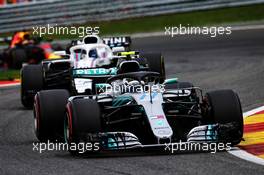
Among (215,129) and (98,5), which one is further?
(98,5)

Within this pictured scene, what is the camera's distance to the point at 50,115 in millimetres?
12211

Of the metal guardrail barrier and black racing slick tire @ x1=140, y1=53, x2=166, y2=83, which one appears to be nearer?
black racing slick tire @ x1=140, y1=53, x2=166, y2=83

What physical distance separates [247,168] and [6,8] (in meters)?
24.6

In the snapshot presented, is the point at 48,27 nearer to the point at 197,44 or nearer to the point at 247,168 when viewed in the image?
the point at 197,44

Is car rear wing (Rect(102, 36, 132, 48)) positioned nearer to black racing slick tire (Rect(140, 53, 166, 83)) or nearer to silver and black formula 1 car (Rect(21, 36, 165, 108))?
silver and black formula 1 car (Rect(21, 36, 165, 108))

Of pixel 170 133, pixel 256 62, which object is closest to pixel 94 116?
pixel 170 133

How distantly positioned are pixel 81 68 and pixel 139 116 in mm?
4956

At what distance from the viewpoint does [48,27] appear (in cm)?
3125

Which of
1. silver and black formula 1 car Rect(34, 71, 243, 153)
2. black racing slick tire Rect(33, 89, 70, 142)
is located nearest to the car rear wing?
silver and black formula 1 car Rect(34, 71, 243, 153)

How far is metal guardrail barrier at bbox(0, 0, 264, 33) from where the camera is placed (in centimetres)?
3152

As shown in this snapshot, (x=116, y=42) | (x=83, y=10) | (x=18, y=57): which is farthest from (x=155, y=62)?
(x=83, y=10)

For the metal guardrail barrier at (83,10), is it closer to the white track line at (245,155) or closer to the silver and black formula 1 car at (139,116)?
the silver and black formula 1 car at (139,116)

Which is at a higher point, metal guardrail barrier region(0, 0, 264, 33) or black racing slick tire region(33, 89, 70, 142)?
metal guardrail barrier region(0, 0, 264, 33)

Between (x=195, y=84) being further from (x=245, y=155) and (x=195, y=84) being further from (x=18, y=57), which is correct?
(x=245, y=155)
